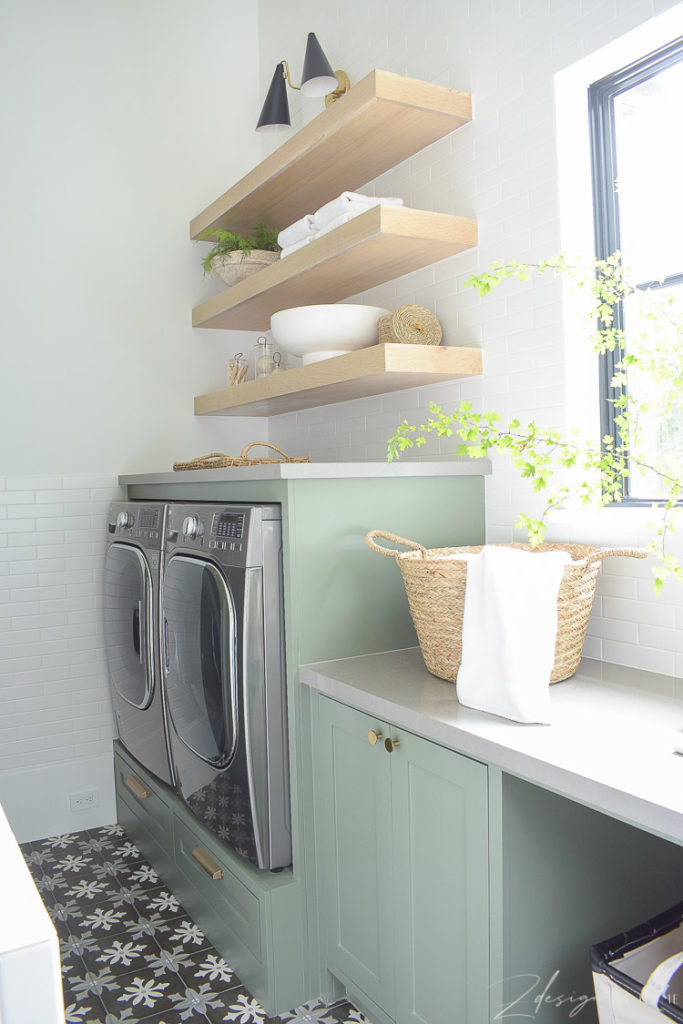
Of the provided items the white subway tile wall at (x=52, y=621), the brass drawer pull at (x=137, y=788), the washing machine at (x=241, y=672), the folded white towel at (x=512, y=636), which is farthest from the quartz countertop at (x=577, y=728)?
the white subway tile wall at (x=52, y=621)

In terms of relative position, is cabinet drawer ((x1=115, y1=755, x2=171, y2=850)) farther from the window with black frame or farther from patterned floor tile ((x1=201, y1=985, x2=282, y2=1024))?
the window with black frame

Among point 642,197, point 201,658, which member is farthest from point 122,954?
point 642,197

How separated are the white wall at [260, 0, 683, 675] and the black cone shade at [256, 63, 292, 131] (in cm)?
30

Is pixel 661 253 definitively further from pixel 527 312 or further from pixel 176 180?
pixel 176 180

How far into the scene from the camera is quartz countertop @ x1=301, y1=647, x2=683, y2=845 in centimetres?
114

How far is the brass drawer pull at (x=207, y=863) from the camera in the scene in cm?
212

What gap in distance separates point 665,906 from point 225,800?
1055 mm

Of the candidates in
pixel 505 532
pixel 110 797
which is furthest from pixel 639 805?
pixel 110 797

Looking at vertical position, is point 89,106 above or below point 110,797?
above

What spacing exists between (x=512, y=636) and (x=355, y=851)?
663 mm

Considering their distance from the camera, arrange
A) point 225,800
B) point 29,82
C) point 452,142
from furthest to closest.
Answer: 1. point 29,82
2. point 452,142
3. point 225,800

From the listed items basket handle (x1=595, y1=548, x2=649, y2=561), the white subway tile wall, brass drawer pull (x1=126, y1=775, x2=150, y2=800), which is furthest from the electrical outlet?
basket handle (x1=595, y1=548, x2=649, y2=561)

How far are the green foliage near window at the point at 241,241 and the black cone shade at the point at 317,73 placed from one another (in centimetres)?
60

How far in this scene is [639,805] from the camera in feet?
3.60
